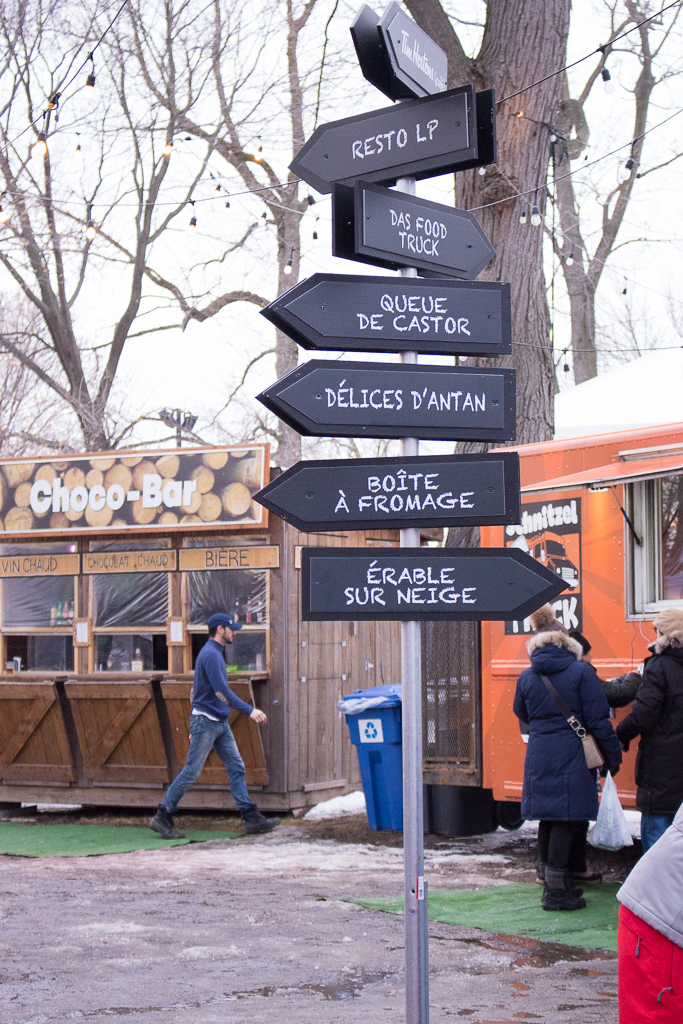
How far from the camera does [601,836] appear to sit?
6.99m

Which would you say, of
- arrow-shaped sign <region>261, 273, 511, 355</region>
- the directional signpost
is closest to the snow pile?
the directional signpost

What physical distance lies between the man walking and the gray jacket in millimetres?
6978

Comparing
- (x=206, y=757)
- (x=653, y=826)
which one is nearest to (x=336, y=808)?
(x=206, y=757)

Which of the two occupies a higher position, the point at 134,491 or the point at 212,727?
the point at 134,491

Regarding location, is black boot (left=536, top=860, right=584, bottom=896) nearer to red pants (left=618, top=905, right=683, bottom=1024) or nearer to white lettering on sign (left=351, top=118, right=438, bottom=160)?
red pants (left=618, top=905, right=683, bottom=1024)

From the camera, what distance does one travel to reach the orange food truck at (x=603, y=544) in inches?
296

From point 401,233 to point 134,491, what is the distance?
766 centimetres

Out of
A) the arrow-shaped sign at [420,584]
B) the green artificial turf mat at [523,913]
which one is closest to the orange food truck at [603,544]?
the green artificial turf mat at [523,913]

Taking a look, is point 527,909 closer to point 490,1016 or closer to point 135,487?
point 490,1016

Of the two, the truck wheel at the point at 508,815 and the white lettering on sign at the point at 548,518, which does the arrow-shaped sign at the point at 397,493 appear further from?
the truck wheel at the point at 508,815

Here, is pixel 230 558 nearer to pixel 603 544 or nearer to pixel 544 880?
pixel 603 544

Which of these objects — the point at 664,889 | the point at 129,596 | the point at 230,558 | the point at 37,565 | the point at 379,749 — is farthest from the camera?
the point at 37,565

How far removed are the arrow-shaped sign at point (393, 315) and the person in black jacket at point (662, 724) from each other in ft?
10.5

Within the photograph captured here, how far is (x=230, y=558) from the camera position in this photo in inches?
437
